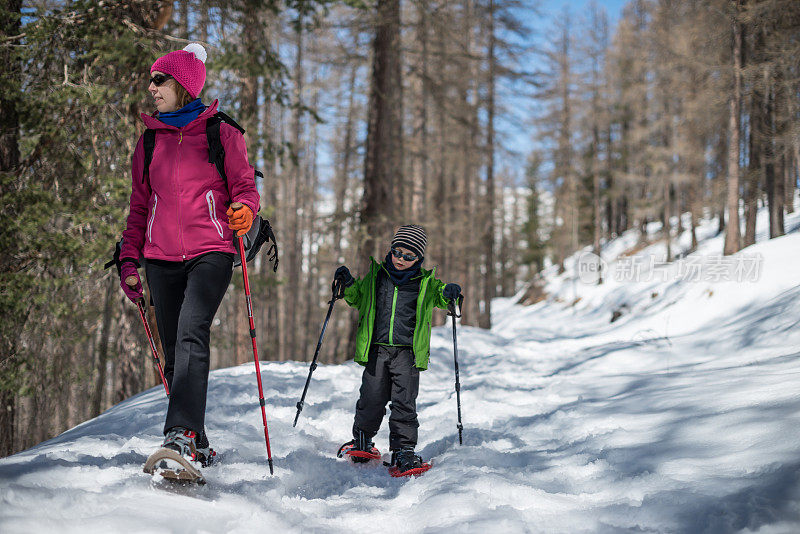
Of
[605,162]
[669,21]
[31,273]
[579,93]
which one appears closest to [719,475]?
[31,273]

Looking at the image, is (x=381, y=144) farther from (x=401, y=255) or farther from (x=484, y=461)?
(x=484, y=461)

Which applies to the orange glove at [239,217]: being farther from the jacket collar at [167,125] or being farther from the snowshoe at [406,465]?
the snowshoe at [406,465]

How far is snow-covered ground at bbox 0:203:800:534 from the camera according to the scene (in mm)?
2164

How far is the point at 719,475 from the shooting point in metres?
2.60

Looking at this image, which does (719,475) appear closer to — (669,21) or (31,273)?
(31,273)

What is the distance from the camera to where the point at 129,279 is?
287 centimetres

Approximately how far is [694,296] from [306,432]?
10.7m

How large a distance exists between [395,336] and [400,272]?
1.60 feet

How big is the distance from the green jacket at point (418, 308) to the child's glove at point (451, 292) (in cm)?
5

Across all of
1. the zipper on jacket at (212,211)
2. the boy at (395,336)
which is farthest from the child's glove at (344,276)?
the zipper on jacket at (212,211)

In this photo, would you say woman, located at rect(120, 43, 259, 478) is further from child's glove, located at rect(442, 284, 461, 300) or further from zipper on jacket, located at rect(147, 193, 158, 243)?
child's glove, located at rect(442, 284, 461, 300)

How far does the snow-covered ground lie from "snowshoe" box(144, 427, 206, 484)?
73mm

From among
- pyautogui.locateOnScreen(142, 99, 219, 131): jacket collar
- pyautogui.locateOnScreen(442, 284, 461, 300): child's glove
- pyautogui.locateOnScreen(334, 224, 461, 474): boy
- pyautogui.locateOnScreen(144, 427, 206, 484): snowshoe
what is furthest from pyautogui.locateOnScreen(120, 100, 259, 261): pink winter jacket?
pyautogui.locateOnScreen(442, 284, 461, 300): child's glove

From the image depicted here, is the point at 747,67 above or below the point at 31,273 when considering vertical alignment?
above
